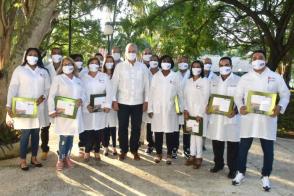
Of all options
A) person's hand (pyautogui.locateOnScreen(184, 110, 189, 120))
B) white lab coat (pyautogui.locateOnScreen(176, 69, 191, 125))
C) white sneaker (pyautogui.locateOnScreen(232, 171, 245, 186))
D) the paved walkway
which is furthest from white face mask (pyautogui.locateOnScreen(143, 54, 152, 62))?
white sneaker (pyautogui.locateOnScreen(232, 171, 245, 186))

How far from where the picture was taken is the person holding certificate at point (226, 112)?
7586 millimetres

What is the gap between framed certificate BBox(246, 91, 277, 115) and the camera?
6.81 metres

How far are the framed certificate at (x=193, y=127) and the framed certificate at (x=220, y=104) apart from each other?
44 centimetres

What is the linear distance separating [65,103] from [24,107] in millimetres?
707

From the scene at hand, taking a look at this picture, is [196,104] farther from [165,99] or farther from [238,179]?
[238,179]

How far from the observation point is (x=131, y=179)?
296 inches

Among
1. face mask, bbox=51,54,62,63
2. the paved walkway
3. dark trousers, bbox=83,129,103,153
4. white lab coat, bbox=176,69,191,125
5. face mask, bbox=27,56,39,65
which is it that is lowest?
the paved walkway

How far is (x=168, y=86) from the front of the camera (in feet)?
28.1

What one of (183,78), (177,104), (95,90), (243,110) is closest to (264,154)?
(243,110)

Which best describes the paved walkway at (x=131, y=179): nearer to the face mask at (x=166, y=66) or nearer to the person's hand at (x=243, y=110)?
the person's hand at (x=243, y=110)

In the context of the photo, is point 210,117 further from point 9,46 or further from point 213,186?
point 9,46

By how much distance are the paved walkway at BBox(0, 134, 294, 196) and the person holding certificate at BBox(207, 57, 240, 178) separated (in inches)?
21.7

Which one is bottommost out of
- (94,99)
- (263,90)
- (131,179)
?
(131,179)

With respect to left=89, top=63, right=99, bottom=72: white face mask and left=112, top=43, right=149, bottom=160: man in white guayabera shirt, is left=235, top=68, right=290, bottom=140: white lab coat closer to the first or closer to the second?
left=112, top=43, right=149, bottom=160: man in white guayabera shirt
